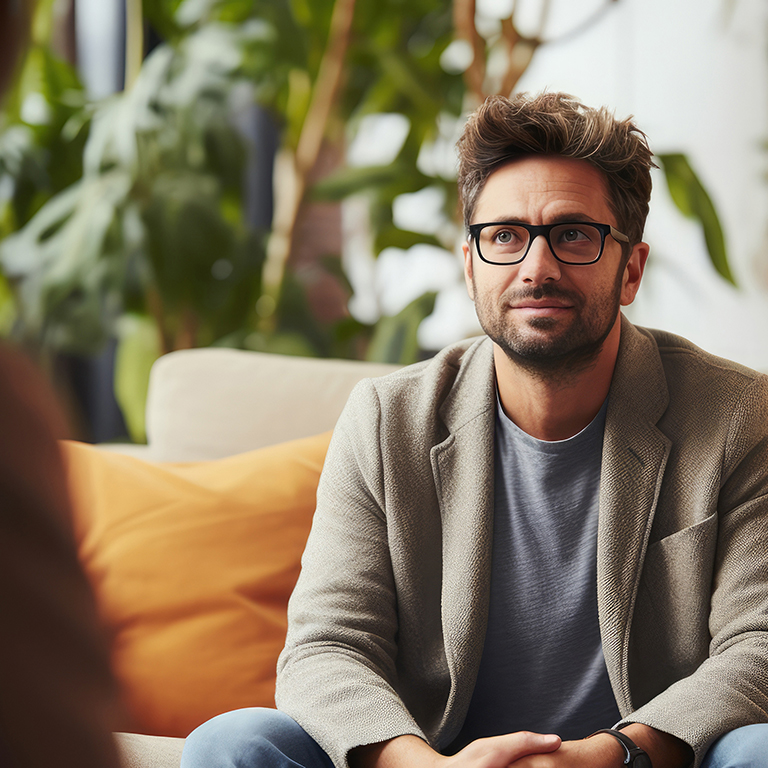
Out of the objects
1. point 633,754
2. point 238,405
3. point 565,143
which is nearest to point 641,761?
point 633,754

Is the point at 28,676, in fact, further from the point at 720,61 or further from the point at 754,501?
the point at 720,61

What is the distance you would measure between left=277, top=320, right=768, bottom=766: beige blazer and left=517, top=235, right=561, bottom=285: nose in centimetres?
20

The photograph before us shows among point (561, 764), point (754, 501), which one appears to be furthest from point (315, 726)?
point (754, 501)

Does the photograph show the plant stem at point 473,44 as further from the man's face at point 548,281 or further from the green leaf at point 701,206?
the man's face at point 548,281

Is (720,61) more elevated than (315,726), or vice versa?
(720,61)

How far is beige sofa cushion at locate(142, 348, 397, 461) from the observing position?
1.62m

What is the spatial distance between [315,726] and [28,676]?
80 centimetres

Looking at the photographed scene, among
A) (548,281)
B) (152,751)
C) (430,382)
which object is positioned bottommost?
(152,751)

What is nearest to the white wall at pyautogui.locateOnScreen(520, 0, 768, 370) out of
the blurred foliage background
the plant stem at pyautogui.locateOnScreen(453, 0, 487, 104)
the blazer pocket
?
the blurred foliage background

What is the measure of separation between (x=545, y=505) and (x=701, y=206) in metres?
1.31

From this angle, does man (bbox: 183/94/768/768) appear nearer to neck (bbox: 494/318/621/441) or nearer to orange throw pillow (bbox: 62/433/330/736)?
neck (bbox: 494/318/621/441)

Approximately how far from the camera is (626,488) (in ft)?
3.92

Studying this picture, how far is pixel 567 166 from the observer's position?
1.23 meters

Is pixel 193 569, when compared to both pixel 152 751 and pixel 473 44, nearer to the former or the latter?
pixel 152 751
